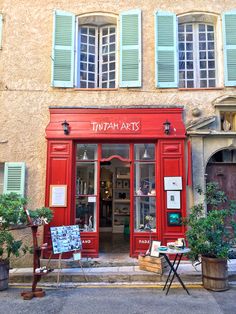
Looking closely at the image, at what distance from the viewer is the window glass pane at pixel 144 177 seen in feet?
25.3

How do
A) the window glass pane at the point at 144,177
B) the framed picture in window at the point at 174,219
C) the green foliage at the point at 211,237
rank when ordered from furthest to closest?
1. the window glass pane at the point at 144,177
2. the framed picture in window at the point at 174,219
3. the green foliage at the point at 211,237

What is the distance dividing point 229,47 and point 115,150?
3978mm

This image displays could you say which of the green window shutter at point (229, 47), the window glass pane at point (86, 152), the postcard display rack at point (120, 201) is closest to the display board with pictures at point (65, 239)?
the window glass pane at point (86, 152)

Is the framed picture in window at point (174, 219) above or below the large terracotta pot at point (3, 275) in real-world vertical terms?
above

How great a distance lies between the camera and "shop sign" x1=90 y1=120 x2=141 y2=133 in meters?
7.58

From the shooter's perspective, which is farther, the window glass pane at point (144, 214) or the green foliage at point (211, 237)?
the window glass pane at point (144, 214)

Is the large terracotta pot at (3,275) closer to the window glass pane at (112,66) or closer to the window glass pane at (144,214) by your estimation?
the window glass pane at (144,214)

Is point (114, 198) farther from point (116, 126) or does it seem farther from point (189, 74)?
point (189, 74)

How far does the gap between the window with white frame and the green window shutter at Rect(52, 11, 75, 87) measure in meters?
0.37

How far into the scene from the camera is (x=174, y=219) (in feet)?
24.0

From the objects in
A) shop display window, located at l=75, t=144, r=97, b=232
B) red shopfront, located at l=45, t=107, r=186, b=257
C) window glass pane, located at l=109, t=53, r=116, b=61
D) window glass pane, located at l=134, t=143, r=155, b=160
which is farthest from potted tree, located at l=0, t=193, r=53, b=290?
window glass pane, located at l=109, t=53, r=116, b=61

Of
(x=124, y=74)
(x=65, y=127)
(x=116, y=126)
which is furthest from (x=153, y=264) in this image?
(x=124, y=74)

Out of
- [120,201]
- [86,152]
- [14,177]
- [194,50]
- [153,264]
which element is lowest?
[153,264]

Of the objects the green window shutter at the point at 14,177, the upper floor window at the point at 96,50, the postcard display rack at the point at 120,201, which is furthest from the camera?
the postcard display rack at the point at 120,201
